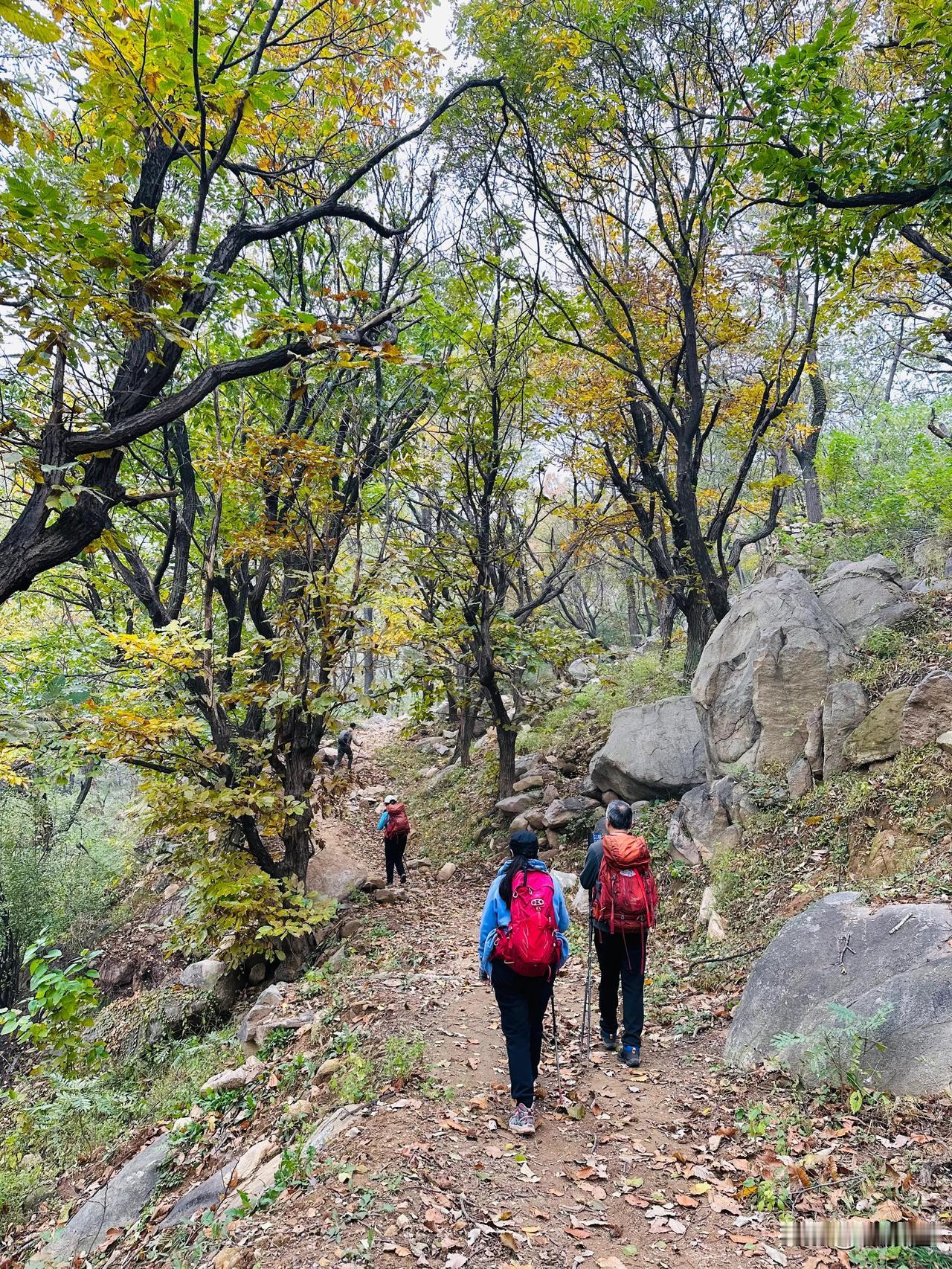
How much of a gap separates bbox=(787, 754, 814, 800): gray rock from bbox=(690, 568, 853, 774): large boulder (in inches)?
8.0

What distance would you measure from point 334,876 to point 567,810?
4044mm

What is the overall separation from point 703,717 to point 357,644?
5047 mm

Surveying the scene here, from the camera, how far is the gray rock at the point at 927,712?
22.2 ft

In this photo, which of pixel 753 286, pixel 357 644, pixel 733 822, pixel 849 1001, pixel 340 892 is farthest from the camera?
pixel 753 286

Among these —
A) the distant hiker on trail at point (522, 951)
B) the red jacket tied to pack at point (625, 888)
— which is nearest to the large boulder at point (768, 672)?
the red jacket tied to pack at point (625, 888)

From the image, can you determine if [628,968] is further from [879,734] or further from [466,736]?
[466,736]

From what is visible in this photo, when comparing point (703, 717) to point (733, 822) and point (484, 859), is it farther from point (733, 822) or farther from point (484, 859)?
point (484, 859)

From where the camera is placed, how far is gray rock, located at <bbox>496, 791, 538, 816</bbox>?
12141 mm

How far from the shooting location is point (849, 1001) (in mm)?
4445

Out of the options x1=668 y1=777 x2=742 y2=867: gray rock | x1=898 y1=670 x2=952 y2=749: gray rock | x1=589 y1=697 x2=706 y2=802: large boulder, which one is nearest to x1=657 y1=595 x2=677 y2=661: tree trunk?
x1=589 y1=697 x2=706 y2=802: large boulder

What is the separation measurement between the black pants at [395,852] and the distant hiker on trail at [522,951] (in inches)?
293

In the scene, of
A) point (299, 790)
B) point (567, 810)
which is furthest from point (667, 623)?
point (299, 790)

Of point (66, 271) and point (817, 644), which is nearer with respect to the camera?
point (66, 271)

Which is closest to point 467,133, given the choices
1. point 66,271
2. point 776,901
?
point 66,271
